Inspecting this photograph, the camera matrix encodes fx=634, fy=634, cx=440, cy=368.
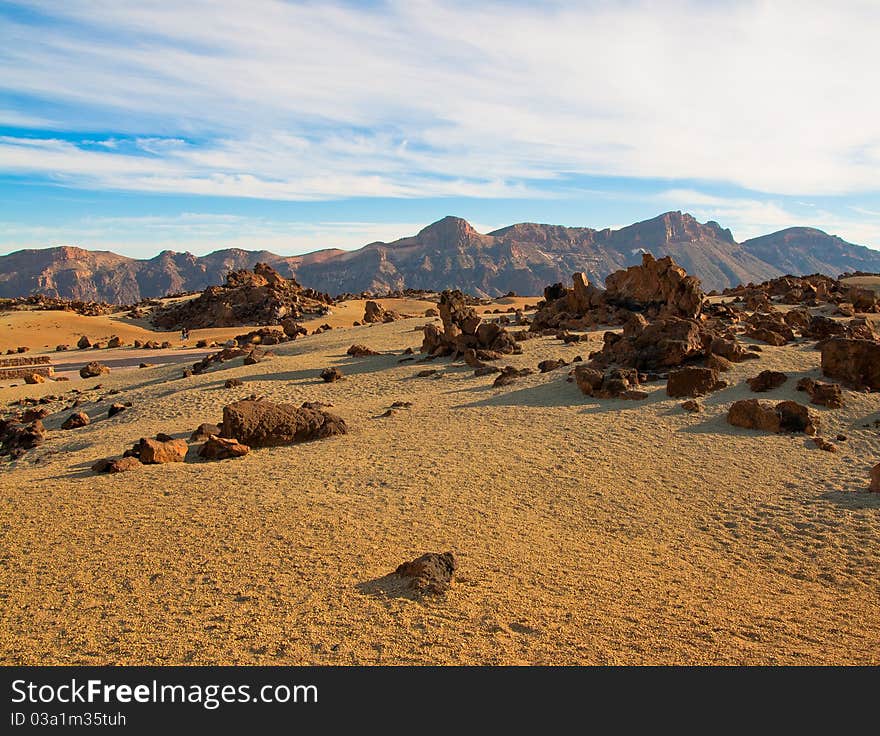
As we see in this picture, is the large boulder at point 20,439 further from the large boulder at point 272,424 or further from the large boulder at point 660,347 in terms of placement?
the large boulder at point 660,347

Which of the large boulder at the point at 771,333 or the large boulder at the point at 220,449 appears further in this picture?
the large boulder at the point at 771,333

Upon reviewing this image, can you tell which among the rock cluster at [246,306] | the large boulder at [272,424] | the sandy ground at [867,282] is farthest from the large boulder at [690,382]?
the rock cluster at [246,306]

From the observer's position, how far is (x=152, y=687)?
4.59 m

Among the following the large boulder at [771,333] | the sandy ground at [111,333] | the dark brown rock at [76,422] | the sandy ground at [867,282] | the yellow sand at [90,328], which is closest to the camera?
the dark brown rock at [76,422]

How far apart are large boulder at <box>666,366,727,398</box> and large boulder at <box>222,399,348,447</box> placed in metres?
7.74

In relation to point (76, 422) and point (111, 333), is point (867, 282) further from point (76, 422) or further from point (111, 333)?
point (111, 333)

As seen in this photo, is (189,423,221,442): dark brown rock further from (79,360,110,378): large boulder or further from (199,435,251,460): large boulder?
(79,360,110,378): large boulder

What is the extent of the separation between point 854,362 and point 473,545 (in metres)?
12.4

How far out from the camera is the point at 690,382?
1494 centimetres

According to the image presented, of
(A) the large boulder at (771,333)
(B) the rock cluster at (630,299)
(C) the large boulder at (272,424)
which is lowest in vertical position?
(C) the large boulder at (272,424)

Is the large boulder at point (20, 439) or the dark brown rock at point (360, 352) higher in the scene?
the dark brown rock at point (360, 352)

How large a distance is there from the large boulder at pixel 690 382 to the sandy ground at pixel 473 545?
0.59 meters

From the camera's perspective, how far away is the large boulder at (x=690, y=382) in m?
14.9

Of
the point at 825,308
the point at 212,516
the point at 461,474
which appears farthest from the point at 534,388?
the point at 825,308
